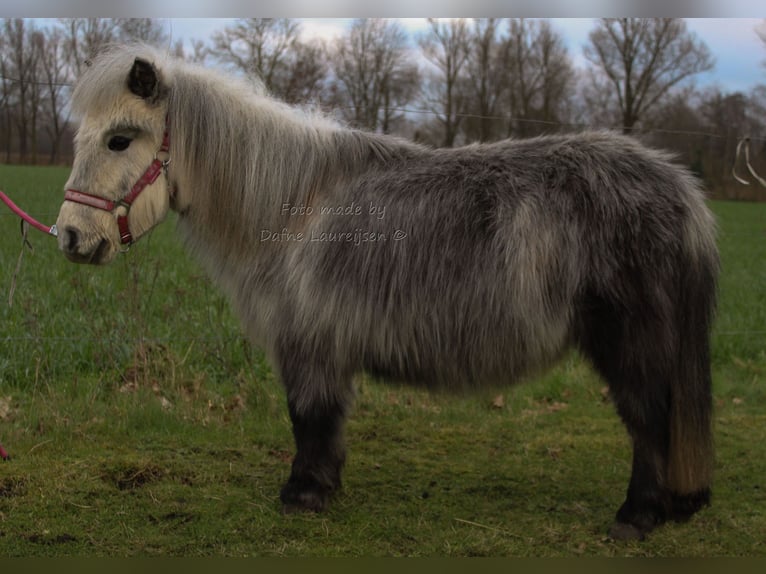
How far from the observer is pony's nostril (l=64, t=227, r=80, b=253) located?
3311 mm

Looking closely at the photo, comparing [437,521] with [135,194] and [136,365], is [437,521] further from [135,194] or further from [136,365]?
[136,365]

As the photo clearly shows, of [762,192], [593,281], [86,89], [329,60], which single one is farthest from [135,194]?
[762,192]

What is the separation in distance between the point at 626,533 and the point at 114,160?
10.4 feet

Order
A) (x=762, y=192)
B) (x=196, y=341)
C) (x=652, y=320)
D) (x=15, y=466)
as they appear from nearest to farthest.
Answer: (x=652, y=320) → (x=15, y=466) → (x=196, y=341) → (x=762, y=192)

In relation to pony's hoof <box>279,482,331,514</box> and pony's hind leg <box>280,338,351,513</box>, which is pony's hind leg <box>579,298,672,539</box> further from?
pony's hoof <box>279,482,331,514</box>

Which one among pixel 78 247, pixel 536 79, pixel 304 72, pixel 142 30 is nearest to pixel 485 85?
pixel 536 79

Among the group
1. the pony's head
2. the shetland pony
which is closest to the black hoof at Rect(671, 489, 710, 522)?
the shetland pony

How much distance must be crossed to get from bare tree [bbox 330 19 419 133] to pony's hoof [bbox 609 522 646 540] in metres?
3.82

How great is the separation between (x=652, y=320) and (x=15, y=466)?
3853 millimetres

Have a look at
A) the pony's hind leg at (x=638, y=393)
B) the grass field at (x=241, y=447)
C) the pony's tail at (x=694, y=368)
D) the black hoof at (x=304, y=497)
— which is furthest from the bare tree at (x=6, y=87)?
the pony's tail at (x=694, y=368)

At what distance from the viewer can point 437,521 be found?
3693mm

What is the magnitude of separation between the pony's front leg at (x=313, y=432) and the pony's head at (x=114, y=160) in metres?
1.12

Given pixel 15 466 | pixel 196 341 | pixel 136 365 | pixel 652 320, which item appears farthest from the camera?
pixel 196 341

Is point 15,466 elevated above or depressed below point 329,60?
below
